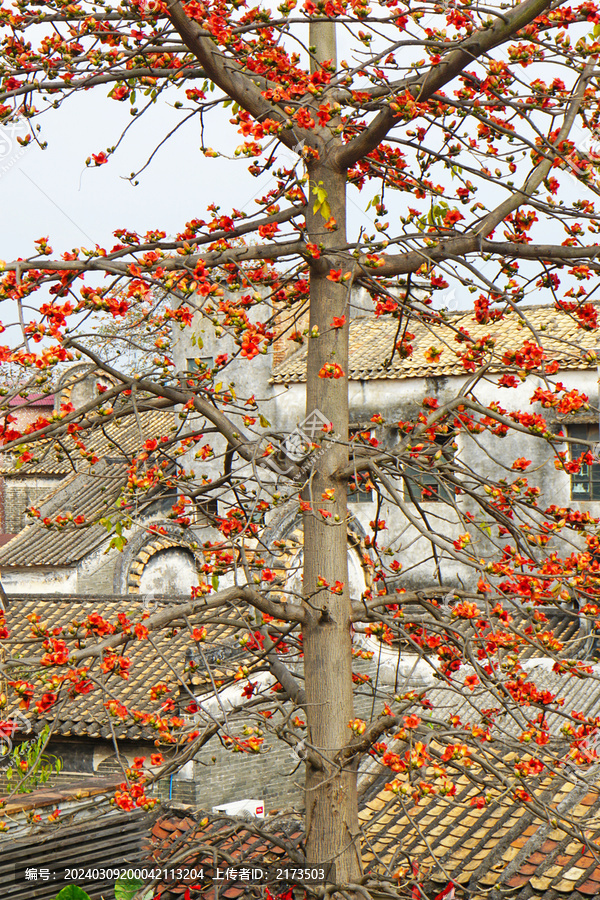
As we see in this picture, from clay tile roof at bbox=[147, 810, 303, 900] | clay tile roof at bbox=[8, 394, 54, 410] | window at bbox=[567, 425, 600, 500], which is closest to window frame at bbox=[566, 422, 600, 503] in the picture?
window at bbox=[567, 425, 600, 500]

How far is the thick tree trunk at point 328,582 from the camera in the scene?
4.67m

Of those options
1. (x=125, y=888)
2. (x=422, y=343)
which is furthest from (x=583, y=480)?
(x=125, y=888)

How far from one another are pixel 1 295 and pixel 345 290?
1.88 meters

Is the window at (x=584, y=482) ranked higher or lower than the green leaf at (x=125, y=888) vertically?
higher

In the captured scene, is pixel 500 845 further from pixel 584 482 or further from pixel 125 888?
pixel 584 482

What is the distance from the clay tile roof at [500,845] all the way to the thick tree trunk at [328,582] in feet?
2.58

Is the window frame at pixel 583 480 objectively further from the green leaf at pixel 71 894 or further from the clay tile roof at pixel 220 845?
the green leaf at pixel 71 894

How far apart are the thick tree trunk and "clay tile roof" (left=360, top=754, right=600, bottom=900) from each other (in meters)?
0.79

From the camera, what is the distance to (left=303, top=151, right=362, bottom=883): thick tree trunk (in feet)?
15.3

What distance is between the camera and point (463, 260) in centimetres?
450

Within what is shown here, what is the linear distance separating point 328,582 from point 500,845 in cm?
315

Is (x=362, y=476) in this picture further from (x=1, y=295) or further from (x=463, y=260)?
(x=1, y=295)

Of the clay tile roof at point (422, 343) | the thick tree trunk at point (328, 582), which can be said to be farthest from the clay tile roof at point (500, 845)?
the clay tile roof at point (422, 343)

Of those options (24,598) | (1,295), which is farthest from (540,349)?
(24,598)
